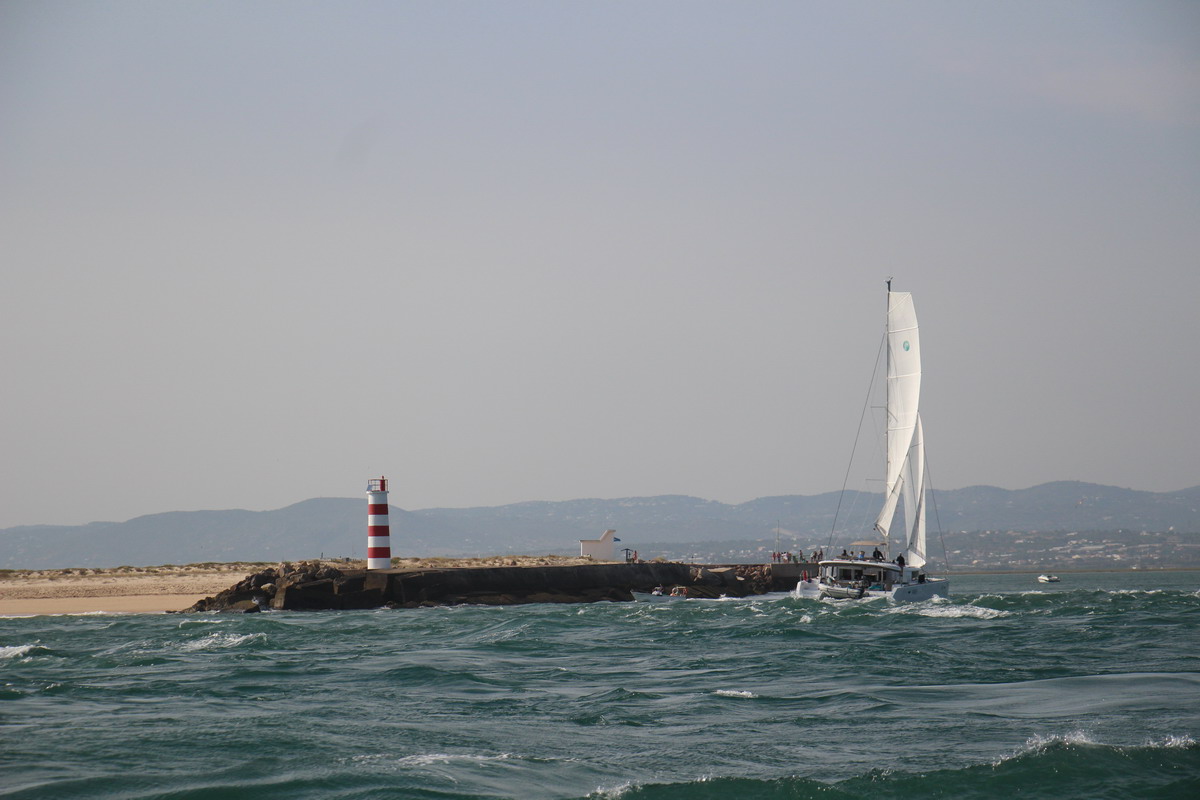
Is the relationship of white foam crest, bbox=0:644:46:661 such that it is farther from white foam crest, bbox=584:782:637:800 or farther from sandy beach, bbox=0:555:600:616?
white foam crest, bbox=584:782:637:800

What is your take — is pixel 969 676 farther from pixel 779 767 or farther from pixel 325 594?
pixel 325 594

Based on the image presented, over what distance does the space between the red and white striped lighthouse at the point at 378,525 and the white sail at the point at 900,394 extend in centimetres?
2086

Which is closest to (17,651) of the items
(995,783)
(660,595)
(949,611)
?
(995,783)

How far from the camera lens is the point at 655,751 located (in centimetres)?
1343

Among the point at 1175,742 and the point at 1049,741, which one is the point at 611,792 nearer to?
the point at 1049,741

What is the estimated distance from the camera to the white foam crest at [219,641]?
25.2m

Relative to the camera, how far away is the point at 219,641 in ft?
86.7

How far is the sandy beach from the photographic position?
139ft

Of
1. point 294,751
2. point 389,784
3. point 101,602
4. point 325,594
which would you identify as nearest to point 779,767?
point 389,784

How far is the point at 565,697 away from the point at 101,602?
3223cm

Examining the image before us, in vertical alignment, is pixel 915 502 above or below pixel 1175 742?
above

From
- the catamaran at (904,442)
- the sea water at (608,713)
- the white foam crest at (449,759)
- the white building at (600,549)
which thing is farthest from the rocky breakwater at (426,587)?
the white foam crest at (449,759)

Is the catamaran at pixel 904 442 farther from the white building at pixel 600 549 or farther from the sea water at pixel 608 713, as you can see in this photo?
the sea water at pixel 608 713

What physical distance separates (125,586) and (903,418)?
34810 millimetres
